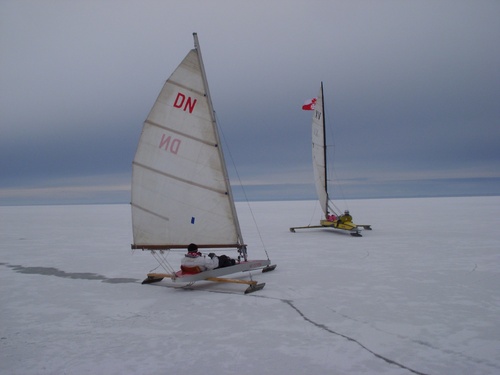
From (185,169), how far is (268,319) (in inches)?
152

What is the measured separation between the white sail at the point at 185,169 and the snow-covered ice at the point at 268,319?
1.33 metres

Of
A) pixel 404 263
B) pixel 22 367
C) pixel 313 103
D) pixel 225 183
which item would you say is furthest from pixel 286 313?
pixel 313 103

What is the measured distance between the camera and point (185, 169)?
8539 millimetres

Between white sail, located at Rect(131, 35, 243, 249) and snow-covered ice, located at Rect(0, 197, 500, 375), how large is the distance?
4.36ft

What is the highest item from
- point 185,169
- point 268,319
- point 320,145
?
point 320,145

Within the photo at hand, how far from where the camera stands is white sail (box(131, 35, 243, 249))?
27.8 ft

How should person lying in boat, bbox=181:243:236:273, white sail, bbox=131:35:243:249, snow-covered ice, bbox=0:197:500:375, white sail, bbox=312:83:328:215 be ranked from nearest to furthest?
snow-covered ice, bbox=0:197:500:375 → person lying in boat, bbox=181:243:236:273 → white sail, bbox=131:35:243:249 → white sail, bbox=312:83:328:215

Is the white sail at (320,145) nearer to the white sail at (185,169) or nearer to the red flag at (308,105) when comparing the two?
the red flag at (308,105)

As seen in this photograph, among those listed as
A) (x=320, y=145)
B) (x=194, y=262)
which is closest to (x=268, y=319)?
(x=194, y=262)

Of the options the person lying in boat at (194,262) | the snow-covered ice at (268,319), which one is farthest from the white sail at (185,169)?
the snow-covered ice at (268,319)

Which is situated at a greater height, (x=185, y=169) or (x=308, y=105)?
(x=308, y=105)

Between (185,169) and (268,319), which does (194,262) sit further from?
(268,319)

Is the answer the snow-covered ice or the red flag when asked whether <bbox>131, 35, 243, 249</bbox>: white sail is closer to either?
the snow-covered ice

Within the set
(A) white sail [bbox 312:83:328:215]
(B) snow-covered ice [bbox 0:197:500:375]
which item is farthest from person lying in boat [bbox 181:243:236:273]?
(A) white sail [bbox 312:83:328:215]
